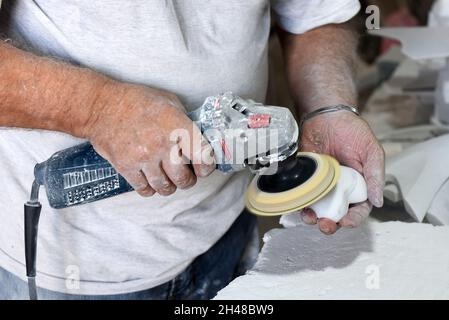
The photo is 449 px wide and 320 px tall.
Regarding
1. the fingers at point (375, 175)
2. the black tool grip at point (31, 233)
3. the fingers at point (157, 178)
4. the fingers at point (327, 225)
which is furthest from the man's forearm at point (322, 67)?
the black tool grip at point (31, 233)

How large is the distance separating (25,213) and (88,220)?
0.08 metres

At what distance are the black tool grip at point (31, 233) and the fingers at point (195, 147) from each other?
0.25 meters

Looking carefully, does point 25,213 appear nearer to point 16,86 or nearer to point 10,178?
point 10,178

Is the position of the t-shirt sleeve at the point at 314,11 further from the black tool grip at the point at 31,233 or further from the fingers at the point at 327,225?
the black tool grip at the point at 31,233

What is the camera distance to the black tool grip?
83 centimetres

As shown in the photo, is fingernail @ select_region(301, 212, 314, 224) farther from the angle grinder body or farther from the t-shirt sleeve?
the t-shirt sleeve

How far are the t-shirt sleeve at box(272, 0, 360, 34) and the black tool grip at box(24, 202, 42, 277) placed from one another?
49cm

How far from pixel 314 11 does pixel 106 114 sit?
0.45m

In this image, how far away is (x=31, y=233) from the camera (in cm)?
85

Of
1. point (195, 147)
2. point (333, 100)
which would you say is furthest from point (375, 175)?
point (195, 147)

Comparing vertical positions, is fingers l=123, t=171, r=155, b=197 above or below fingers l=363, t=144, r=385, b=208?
above

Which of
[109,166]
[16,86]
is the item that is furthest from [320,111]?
[16,86]

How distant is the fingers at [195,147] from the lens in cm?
70

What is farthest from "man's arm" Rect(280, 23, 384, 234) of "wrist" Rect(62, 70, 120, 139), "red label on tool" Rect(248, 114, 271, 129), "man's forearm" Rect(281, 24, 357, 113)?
"wrist" Rect(62, 70, 120, 139)
